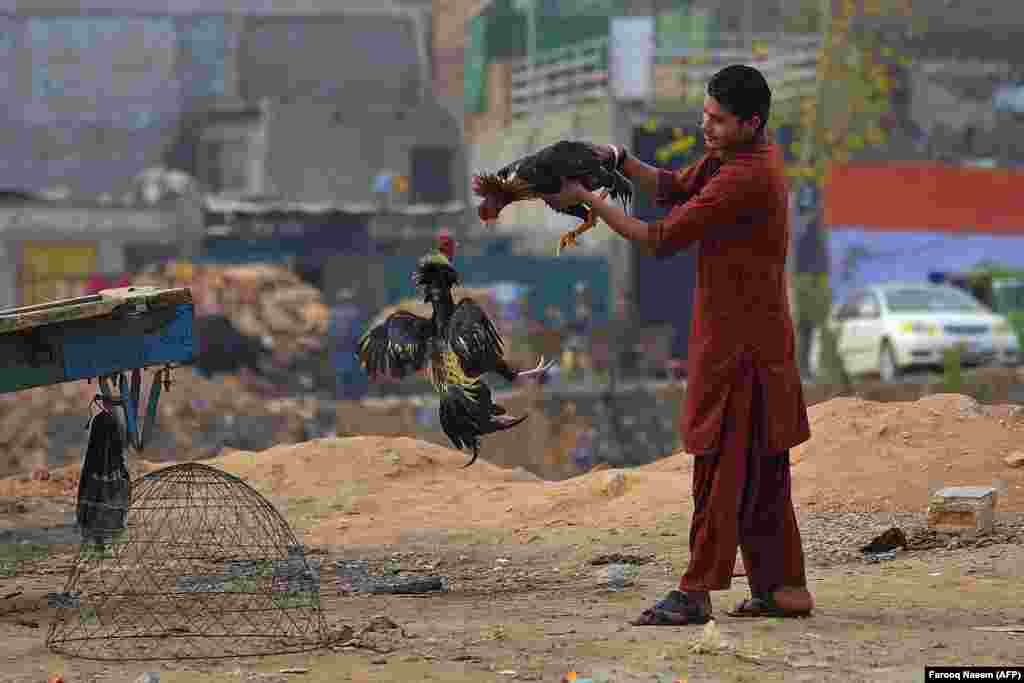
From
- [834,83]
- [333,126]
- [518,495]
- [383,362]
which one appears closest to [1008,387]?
[834,83]

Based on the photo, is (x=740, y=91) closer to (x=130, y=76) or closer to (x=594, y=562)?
(x=594, y=562)

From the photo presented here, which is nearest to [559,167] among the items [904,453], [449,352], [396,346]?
[449,352]

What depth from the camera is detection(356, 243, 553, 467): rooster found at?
23.1 feet

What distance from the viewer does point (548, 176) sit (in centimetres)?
650

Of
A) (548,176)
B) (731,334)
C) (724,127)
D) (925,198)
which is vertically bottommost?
(731,334)

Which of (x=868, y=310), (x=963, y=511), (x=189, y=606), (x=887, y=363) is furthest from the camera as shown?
(x=868, y=310)

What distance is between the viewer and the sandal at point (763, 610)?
6.59 metres

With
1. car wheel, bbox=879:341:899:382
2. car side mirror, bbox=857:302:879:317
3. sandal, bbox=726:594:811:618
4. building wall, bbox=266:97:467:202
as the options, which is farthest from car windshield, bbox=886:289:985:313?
sandal, bbox=726:594:811:618

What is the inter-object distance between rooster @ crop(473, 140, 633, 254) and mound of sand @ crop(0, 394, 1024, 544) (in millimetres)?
3230

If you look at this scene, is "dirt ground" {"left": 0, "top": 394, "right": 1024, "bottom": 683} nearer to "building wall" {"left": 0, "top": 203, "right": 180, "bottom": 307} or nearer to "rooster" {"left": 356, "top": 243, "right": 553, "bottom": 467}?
"rooster" {"left": 356, "top": 243, "right": 553, "bottom": 467}

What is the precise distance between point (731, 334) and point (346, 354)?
2042 cm

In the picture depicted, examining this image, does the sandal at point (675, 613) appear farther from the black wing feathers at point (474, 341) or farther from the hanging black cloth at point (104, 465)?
the hanging black cloth at point (104, 465)

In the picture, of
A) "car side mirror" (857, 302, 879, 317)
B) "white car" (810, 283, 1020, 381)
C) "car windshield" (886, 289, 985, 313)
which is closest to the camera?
"white car" (810, 283, 1020, 381)

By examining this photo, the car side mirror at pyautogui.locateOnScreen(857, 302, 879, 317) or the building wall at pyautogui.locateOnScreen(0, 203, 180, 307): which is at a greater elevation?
the building wall at pyautogui.locateOnScreen(0, 203, 180, 307)
